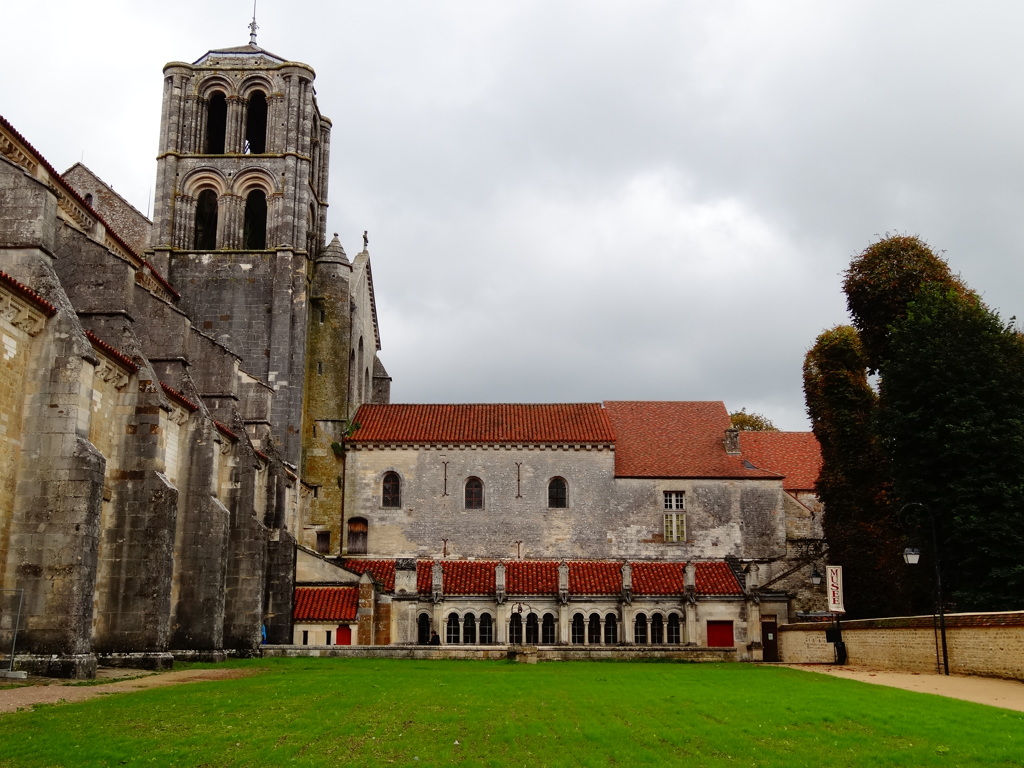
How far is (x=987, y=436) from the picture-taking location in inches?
1237

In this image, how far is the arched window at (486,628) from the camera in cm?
4022

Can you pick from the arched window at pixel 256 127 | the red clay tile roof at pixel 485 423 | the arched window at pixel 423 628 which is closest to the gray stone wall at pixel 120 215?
the arched window at pixel 256 127

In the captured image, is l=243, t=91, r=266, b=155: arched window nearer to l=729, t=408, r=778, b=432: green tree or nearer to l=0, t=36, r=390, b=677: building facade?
l=0, t=36, r=390, b=677: building facade

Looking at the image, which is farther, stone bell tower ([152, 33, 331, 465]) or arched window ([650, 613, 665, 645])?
stone bell tower ([152, 33, 331, 465])

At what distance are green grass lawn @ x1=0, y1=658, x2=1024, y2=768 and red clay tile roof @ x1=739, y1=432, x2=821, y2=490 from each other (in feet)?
102

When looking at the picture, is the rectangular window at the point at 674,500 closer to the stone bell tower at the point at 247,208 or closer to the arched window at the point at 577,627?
the arched window at the point at 577,627

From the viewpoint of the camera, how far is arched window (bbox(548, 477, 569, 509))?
47.5m

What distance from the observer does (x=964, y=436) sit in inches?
1257

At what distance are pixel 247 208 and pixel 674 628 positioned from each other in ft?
99.4

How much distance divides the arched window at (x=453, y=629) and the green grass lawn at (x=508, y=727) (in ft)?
64.9

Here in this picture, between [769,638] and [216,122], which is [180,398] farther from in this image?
[216,122]

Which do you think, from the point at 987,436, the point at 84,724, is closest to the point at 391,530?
the point at 987,436

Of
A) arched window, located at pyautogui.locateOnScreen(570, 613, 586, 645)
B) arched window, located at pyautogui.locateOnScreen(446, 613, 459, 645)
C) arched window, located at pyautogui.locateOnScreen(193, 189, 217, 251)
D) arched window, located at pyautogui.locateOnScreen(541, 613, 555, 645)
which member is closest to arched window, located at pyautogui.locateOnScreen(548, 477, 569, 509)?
arched window, located at pyautogui.locateOnScreen(570, 613, 586, 645)

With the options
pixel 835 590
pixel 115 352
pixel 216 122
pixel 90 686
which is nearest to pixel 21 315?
pixel 115 352
